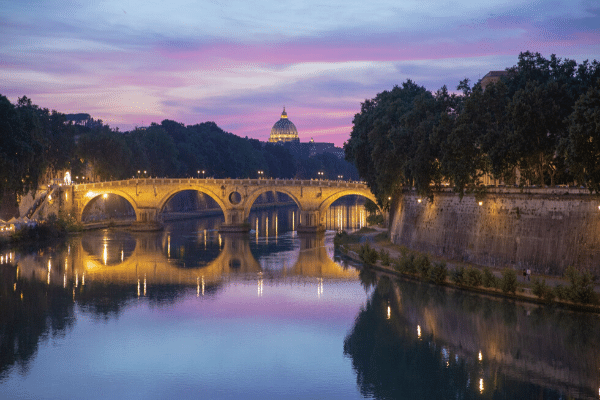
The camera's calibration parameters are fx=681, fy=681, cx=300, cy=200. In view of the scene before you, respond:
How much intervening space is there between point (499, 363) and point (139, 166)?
82.1 meters

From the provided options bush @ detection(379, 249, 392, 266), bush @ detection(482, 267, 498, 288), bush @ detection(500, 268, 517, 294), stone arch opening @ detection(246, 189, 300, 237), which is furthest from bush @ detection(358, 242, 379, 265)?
stone arch opening @ detection(246, 189, 300, 237)

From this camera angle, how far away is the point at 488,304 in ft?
112

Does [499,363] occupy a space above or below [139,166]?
below

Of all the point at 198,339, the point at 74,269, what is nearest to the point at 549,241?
the point at 198,339

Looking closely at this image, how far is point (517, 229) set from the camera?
38.8 meters

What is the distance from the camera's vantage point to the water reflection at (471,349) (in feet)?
78.0

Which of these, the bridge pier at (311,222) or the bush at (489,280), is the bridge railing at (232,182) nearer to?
the bridge pier at (311,222)

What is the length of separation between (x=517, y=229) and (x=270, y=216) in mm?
70832

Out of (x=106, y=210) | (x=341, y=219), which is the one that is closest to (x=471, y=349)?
(x=341, y=219)

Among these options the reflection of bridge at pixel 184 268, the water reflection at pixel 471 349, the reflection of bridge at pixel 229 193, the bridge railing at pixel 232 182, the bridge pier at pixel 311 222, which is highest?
the bridge railing at pixel 232 182

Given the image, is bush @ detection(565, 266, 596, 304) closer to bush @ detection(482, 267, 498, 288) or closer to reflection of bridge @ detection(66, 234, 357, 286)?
bush @ detection(482, 267, 498, 288)

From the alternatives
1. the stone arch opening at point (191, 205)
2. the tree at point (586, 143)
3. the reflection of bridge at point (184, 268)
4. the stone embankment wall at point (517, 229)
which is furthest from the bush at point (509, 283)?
the stone arch opening at point (191, 205)

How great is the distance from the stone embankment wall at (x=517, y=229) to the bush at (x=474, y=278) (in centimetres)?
326

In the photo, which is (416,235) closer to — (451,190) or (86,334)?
(451,190)
